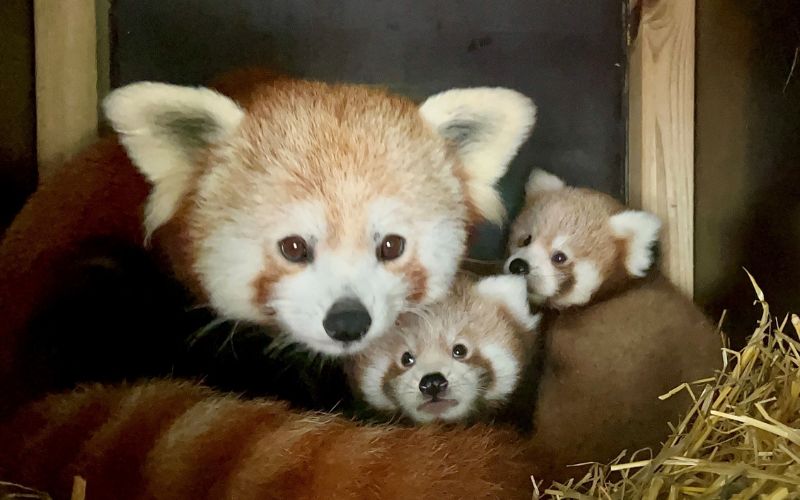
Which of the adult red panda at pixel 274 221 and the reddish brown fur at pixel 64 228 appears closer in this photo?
the adult red panda at pixel 274 221

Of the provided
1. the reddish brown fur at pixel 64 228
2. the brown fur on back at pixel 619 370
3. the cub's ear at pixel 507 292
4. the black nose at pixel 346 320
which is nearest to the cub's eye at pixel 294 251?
the black nose at pixel 346 320

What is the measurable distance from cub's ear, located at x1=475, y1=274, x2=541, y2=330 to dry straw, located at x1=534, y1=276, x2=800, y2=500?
0.41 meters

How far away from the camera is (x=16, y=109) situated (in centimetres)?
168

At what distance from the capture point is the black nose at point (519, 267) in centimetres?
189

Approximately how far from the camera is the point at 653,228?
6.13 ft

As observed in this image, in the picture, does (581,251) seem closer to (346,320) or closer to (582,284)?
(582,284)

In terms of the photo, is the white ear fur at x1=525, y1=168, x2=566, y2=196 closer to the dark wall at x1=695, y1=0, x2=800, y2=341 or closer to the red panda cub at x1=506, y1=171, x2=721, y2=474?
the red panda cub at x1=506, y1=171, x2=721, y2=474

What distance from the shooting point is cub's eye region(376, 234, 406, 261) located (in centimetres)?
151

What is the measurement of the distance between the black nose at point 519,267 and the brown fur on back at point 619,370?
143mm

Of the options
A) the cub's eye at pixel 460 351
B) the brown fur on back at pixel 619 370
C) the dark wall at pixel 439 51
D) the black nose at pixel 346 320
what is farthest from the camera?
the dark wall at pixel 439 51

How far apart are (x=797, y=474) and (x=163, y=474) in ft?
3.20

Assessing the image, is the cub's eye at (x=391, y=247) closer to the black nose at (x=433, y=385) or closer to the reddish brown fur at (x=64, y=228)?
the black nose at (x=433, y=385)

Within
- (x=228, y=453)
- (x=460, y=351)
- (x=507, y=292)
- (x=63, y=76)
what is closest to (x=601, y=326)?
(x=507, y=292)

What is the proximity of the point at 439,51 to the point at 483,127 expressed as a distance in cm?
39
